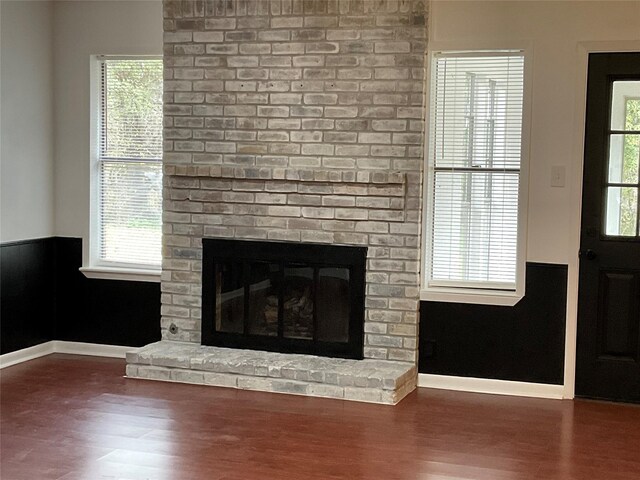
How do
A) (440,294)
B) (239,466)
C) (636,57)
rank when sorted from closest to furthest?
(239,466), (636,57), (440,294)

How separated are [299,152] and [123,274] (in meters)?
1.59

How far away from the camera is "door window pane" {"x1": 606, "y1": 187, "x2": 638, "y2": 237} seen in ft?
16.7

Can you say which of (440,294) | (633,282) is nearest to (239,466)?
(440,294)

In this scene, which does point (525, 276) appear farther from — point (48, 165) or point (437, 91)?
point (48, 165)

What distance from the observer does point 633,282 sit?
5.12 m

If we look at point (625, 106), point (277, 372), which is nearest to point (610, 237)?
point (625, 106)

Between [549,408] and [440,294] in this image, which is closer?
[549,408]

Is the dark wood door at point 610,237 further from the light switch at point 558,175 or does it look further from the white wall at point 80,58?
the white wall at point 80,58

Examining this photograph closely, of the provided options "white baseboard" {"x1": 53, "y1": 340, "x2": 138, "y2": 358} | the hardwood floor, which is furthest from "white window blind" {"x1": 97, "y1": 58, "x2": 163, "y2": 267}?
→ the hardwood floor

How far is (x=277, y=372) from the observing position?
525 centimetres

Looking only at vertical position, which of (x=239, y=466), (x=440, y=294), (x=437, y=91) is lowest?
(x=239, y=466)

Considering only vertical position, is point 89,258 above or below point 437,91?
below

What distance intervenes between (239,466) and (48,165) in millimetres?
3141

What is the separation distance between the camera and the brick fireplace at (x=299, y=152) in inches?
210
